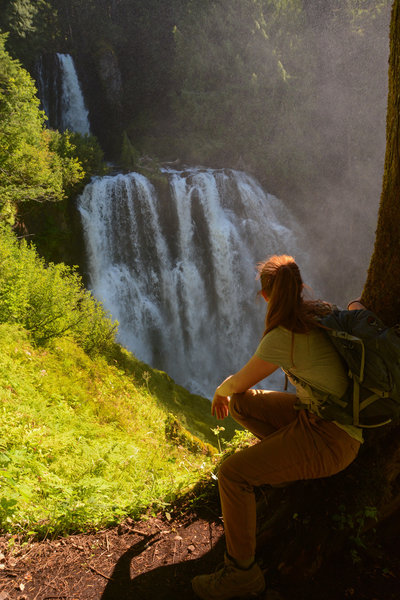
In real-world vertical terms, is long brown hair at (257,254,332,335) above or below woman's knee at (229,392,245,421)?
above

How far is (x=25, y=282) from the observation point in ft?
26.7

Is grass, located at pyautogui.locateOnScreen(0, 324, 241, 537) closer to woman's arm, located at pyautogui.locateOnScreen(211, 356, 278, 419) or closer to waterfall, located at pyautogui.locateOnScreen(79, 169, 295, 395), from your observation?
woman's arm, located at pyautogui.locateOnScreen(211, 356, 278, 419)

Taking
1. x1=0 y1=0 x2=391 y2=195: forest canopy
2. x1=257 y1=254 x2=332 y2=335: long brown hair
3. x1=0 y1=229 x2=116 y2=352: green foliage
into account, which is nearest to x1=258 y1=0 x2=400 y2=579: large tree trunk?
x1=257 y1=254 x2=332 y2=335: long brown hair

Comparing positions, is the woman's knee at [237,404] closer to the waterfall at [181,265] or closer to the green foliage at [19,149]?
the green foliage at [19,149]

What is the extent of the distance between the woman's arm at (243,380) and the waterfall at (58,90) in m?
24.8

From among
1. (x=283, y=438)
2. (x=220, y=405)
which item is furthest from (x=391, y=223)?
(x=220, y=405)

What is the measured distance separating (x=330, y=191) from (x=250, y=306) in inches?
475

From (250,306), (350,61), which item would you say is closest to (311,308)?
(250,306)

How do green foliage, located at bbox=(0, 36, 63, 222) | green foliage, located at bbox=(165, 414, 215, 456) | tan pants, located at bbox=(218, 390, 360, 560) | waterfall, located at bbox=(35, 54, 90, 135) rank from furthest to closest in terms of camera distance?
waterfall, located at bbox=(35, 54, 90, 135)
green foliage, located at bbox=(0, 36, 63, 222)
green foliage, located at bbox=(165, 414, 215, 456)
tan pants, located at bbox=(218, 390, 360, 560)

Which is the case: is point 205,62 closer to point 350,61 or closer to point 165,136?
point 165,136

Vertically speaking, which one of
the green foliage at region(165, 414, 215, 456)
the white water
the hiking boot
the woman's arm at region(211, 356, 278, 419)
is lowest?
the green foliage at region(165, 414, 215, 456)

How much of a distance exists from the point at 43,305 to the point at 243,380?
7.29 m

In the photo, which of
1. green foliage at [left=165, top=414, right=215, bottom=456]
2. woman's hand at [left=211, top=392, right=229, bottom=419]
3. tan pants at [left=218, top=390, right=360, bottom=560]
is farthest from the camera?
green foliage at [left=165, top=414, right=215, bottom=456]

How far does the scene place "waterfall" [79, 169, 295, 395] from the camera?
659 inches
